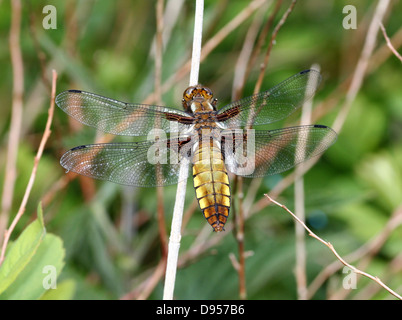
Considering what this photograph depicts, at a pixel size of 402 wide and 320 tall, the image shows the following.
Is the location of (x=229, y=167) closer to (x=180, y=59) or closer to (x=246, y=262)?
(x=246, y=262)

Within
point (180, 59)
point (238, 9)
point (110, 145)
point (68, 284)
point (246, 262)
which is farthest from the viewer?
point (238, 9)

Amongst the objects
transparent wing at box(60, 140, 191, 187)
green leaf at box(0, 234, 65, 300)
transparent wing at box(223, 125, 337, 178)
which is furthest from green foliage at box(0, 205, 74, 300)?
transparent wing at box(223, 125, 337, 178)

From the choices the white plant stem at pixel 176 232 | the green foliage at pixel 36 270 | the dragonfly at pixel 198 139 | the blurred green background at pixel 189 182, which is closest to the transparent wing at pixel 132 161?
the dragonfly at pixel 198 139

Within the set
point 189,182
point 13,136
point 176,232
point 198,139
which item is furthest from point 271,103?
point 13,136

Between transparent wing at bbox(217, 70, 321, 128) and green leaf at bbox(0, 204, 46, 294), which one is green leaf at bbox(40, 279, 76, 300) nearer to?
green leaf at bbox(0, 204, 46, 294)

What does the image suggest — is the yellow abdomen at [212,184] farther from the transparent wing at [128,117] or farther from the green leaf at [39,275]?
the green leaf at [39,275]
